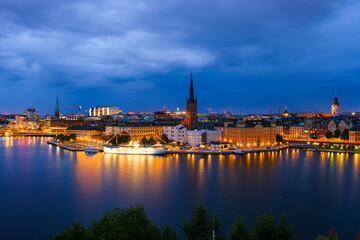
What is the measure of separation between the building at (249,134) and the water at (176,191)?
690 centimetres

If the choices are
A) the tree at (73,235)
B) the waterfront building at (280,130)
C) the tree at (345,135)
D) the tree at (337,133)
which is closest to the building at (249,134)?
the waterfront building at (280,130)

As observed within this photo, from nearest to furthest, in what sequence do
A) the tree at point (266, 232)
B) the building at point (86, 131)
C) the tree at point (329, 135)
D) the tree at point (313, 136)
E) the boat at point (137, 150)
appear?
1. the tree at point (266, 232)
2. the boat at point (137, 150)
3. the tree at point (329, 135)
4. the tree at point (313, 136)
5. the building at point (86, 131)

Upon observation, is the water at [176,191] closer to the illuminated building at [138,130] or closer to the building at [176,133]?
the building at [176,133]

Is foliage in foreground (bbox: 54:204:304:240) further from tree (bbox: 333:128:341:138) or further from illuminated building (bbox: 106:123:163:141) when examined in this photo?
tree (bbox: 333:128:341:138)

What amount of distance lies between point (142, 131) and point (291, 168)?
1540 centimetres

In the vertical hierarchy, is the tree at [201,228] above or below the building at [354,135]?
below

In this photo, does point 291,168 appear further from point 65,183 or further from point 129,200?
point 65,183

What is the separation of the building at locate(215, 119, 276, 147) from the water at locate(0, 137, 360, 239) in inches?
272

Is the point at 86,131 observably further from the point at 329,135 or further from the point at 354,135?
the point at 354,135

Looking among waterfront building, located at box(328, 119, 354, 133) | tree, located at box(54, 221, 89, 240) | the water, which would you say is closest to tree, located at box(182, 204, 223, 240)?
tree, located at box(54, 221, 89, 240)

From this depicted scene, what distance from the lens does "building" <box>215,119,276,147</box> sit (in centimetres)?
2311

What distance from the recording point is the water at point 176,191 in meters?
7.57

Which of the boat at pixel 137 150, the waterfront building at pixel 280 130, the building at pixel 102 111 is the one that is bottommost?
the boat at pixel 137 150

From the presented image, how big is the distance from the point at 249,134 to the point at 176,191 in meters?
14.1
